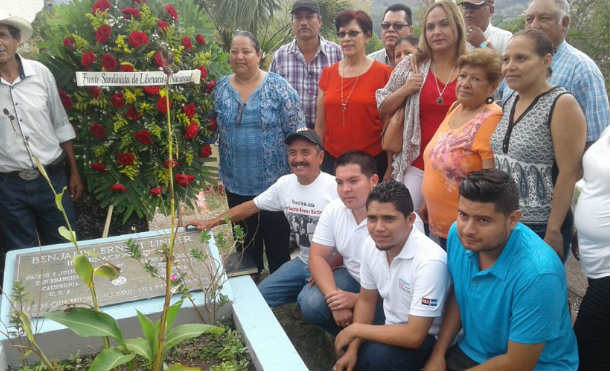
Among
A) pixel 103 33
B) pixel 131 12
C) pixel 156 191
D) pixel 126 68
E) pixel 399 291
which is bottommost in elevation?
pixel 399 291

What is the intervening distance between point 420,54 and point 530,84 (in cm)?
90

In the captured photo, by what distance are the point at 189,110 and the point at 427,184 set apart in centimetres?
164

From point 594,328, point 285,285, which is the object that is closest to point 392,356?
point 594,328

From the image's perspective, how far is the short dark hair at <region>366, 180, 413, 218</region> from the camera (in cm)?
249

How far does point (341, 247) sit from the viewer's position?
3119 mm

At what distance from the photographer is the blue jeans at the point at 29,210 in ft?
10.7

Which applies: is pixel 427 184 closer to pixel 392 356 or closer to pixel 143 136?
pixel 392 356

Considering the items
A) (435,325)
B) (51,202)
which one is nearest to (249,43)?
(51,202)

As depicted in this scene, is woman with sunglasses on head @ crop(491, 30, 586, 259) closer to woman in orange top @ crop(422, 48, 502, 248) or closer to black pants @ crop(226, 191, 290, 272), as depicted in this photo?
woman in orange top @ crop(422, 48, 502, 248)

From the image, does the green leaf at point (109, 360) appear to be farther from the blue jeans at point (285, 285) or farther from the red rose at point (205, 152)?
the red rose at point (205, 152)

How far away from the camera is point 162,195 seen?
3506mm

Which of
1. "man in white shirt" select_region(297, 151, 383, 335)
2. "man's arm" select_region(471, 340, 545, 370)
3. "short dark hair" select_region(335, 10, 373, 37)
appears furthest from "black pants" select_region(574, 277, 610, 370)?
"short dark hair" select_region(335, 10, 373, 37)

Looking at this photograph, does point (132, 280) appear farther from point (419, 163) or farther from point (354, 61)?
point (354, 61)

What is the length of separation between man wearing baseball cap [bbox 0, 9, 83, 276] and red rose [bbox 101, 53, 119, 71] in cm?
43
